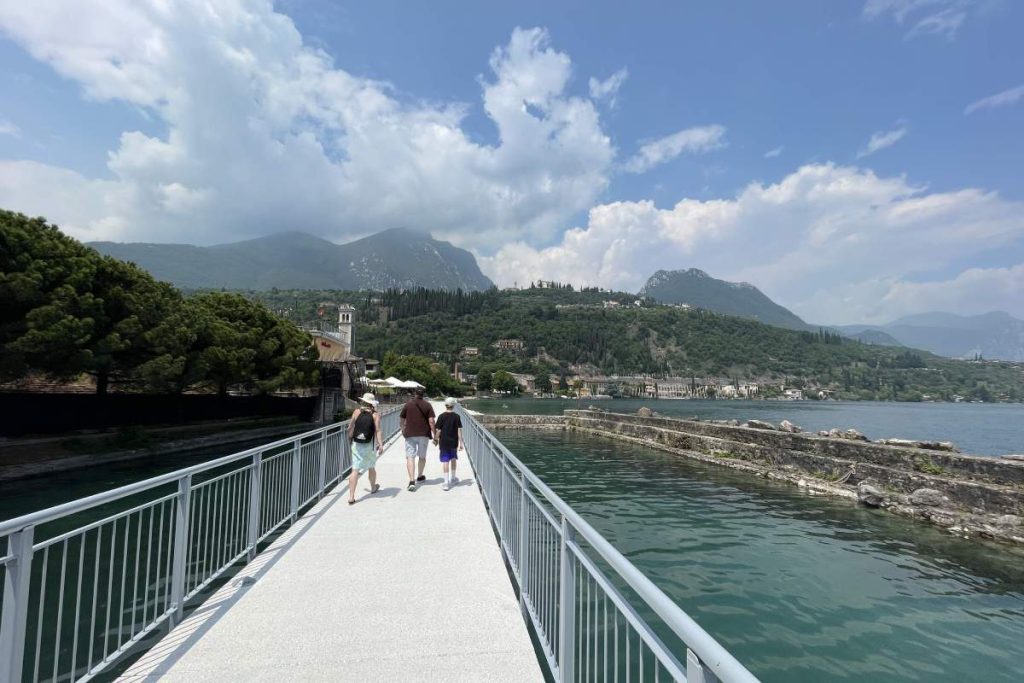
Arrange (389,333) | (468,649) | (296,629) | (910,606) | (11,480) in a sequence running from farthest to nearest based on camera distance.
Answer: (389,333), (11,480), (910,606), (296,629), (468,649)

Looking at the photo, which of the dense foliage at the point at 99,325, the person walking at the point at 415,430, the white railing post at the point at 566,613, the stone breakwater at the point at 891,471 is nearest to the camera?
the white railing post at the point at 566,613

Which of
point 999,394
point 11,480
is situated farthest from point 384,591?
point 999,394

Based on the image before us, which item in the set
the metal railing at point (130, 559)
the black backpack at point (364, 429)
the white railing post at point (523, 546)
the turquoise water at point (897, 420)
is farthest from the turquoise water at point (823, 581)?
the turquoise water at point (897, 420)

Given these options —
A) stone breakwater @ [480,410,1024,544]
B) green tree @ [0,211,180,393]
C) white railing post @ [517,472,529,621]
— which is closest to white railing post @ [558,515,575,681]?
white railing post @ [517,472,529,621]

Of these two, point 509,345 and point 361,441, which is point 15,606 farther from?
point 509,345

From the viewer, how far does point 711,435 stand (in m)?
22.1

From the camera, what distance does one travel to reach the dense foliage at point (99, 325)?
47.9 ft

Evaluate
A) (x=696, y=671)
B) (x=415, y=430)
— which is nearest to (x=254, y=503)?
(x=415, y=430)

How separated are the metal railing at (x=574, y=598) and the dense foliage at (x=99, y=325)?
15.9 metres

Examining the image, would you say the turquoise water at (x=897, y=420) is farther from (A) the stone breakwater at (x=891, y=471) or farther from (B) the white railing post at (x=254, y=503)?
(B) the white railing post at (x=254, y=503)

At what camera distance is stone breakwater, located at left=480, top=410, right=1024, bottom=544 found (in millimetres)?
10789

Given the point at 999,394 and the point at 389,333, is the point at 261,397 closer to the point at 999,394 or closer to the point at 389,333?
the point at 389,333

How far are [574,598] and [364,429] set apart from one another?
5099 mm

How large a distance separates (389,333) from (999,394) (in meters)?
211
